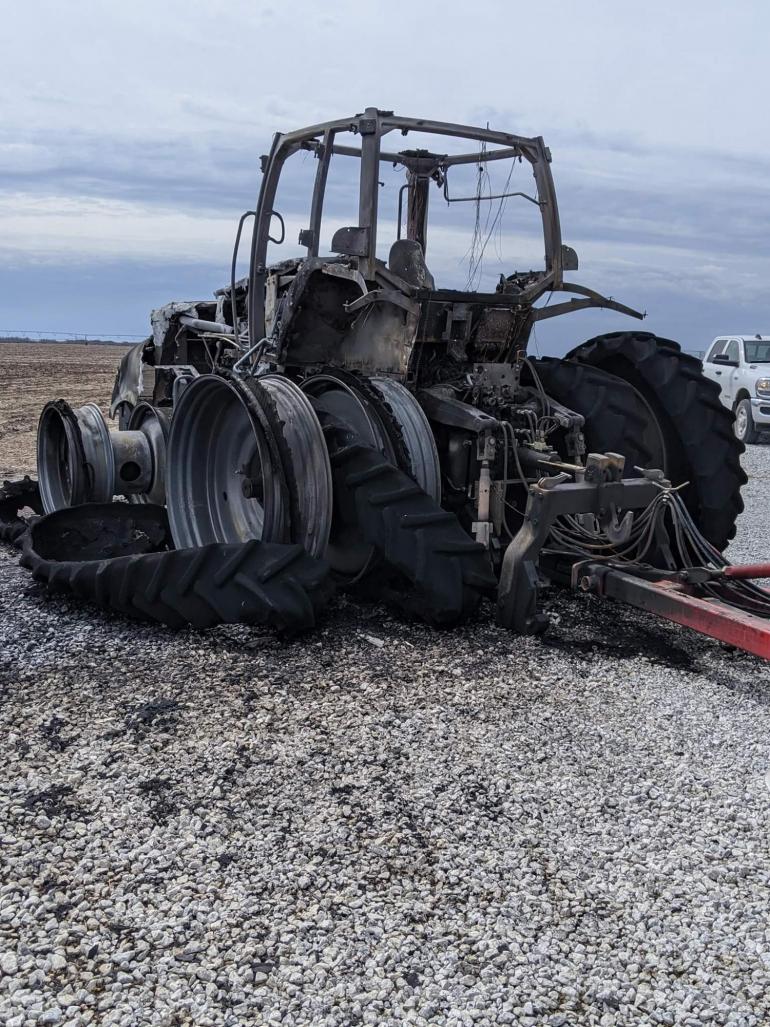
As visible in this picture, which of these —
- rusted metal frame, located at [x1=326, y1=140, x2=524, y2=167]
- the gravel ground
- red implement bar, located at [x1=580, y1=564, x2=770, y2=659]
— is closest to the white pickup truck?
rusted metal frame, located at [x1=326, y1=140, x2=524, y2=167]

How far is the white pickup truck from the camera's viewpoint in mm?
15266

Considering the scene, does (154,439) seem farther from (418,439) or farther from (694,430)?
(694,430)

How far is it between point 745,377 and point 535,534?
12531 mm

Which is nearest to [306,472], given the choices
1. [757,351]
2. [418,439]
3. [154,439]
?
[418,439]

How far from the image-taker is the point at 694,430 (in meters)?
5.24

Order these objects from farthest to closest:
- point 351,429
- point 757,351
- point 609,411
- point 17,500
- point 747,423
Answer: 1. point 757,351
2. point 747,423
3. point 17,500
4. point 609,411
5. point 351,429

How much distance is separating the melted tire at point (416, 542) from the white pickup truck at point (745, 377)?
11.6m

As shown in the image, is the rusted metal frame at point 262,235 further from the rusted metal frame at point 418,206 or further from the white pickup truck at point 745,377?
the white pickup truck at point 745,377

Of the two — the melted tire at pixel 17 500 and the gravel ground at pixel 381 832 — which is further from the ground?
the melted tire at pixel 17 500

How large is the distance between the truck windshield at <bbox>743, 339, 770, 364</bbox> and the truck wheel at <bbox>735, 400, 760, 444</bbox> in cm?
87

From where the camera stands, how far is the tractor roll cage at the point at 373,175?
194 inches

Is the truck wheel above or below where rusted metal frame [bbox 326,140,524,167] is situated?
below

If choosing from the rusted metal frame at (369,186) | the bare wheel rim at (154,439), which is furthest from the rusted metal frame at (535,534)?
the bare wheel rim at (154,439)

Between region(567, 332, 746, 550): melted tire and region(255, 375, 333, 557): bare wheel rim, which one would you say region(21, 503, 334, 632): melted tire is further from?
region(567, 332, 746, 550): melted tire
